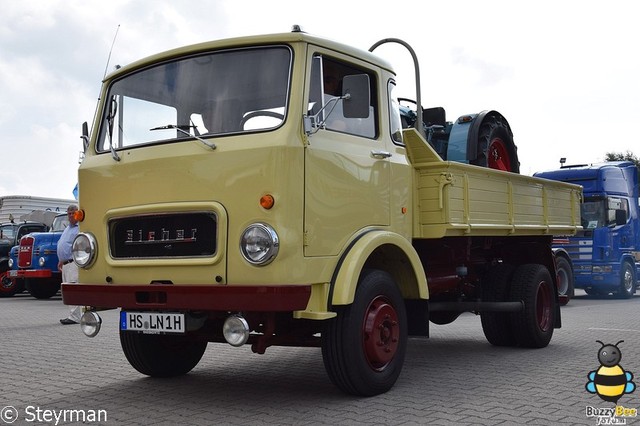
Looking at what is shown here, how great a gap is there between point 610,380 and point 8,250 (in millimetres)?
18763

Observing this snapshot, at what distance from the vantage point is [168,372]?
660 cm

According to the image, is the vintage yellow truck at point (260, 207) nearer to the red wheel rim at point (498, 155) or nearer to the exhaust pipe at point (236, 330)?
the exhaust pipe at point (236, 330)

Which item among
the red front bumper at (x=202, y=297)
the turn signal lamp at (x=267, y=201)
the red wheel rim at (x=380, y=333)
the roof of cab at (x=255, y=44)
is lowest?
the red wheel rim at (x=380, y=333)

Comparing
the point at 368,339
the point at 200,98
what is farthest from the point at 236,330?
the point at 200,98

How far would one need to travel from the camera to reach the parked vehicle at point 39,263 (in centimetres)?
1822

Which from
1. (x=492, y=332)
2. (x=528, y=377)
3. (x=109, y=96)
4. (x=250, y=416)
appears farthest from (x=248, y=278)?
(x=492, y=332)

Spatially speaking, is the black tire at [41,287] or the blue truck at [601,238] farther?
the black tire at [41,287]

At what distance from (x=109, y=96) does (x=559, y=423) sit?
413cm

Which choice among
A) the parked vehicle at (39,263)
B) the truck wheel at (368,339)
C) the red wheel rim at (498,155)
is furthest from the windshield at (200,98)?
the parked vehicle at (39,263)

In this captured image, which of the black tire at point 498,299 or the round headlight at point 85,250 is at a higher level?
the round headlight at point 85,250

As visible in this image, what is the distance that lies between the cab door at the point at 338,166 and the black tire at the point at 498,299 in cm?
265

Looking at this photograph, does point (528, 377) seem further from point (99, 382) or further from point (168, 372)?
point (99, 382)

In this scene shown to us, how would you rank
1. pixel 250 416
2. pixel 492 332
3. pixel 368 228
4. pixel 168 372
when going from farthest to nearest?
pixel 492 332 < pixel 168 372 < pixel 368 228 < pixel 250 416

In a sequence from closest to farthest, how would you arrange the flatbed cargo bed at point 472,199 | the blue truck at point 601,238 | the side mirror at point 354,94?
the side mirror at point 354,94 → the flatbed cargo bed at point 472,199 → the blue truck at point 601,238
